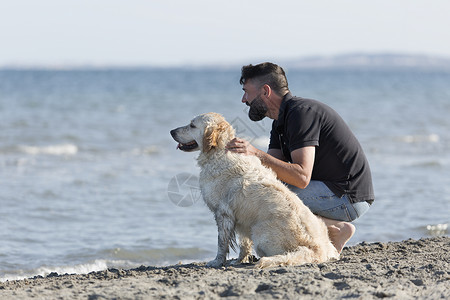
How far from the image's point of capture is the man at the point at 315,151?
5258 mm

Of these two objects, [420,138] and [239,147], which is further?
[420,138]

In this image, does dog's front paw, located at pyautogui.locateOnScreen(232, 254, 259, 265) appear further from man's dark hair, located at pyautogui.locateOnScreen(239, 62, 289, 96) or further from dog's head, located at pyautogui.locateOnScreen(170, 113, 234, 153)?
man's dark hair, located at pyautogui.locateOnScreen(239, 62, 289, 96)

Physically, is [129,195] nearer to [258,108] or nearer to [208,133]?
[258,108]

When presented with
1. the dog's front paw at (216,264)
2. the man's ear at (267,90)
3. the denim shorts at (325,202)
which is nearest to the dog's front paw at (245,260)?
the dog's front paw at (216,264)

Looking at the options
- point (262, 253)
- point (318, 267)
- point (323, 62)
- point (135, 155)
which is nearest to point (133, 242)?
point (262, 253)

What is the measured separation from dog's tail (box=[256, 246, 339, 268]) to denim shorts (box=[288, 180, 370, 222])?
65 cm

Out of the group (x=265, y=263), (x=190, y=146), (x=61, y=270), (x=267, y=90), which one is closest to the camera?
(x=265, y=263)

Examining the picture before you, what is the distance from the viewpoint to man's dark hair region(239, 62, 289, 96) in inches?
222

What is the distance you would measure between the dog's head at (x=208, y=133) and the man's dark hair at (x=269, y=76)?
0.62m

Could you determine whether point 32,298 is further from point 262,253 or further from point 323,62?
point 323,62

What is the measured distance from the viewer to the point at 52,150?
577 inches

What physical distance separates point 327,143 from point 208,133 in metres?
1.15

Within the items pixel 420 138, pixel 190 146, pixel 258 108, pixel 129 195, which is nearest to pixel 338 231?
pixel 258 108

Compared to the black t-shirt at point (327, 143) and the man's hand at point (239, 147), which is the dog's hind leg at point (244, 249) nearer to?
the man's hand at point (239, 147)
